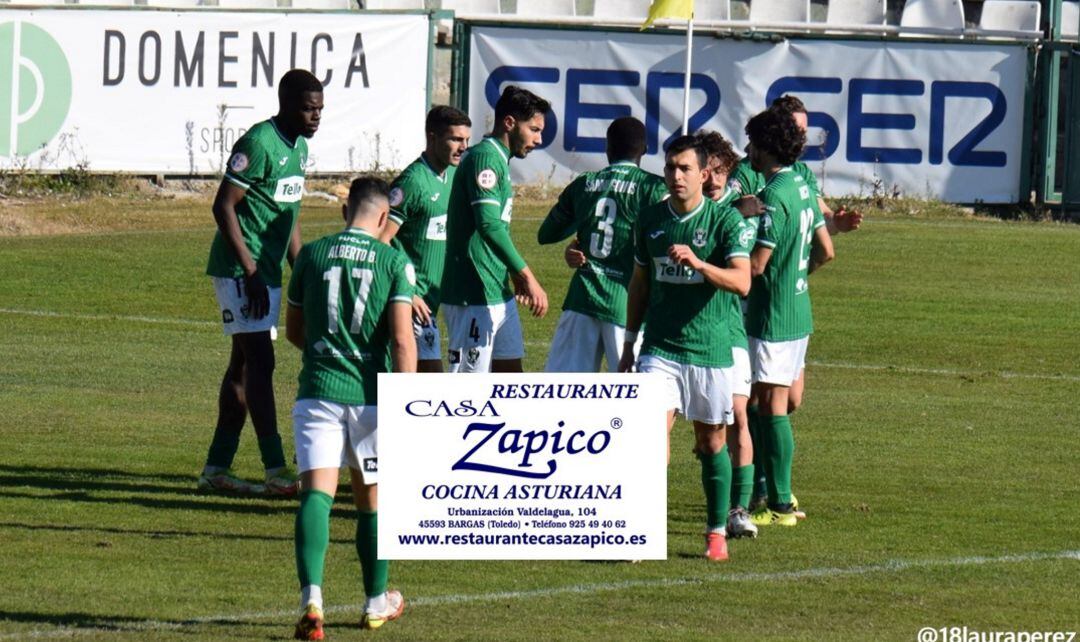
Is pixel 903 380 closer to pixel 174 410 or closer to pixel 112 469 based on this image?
pixel 174 410

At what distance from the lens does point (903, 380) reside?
16750 mm

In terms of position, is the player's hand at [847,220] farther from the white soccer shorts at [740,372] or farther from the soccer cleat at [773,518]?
the soccer cleat at [773,518]

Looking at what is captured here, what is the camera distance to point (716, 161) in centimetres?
1019

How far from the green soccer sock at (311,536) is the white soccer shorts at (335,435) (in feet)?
0.49

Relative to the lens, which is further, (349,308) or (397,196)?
(397,196)

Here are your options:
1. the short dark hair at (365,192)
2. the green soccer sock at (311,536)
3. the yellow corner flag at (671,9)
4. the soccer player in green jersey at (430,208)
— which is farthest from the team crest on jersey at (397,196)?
the yellow corner flag at (671,9)

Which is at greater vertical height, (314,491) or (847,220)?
(847,220)

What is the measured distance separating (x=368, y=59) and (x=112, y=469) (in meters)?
15.6

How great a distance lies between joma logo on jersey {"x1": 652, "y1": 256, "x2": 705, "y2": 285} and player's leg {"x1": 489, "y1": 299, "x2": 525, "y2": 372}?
5.66ft

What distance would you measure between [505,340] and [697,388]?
1.92 meters

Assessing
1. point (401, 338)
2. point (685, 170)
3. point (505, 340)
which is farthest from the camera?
point (505, 340)

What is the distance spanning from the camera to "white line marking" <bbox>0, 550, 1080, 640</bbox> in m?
8.02

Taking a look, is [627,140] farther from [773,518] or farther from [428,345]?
[773,518]

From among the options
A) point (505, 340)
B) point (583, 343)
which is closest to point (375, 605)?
point (583, 343)
